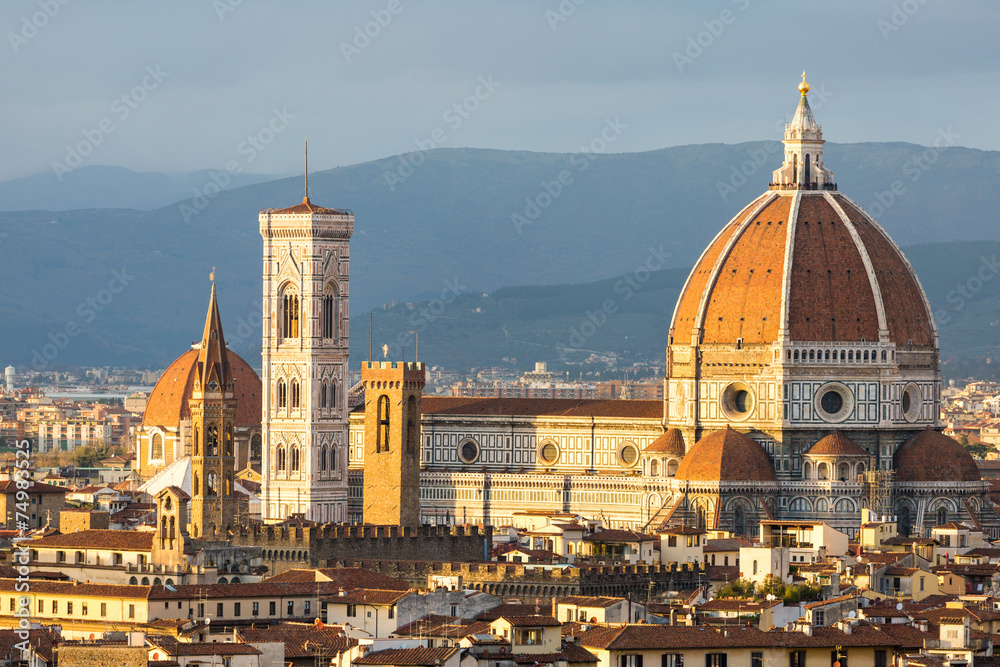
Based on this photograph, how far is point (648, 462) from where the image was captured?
123 meters

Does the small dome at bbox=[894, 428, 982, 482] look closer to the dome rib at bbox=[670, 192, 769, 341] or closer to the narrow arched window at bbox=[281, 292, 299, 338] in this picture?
the dome rib at bbox=[670, 192, 769, 341]

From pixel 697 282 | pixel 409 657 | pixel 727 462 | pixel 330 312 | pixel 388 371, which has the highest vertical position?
pixel 697 282

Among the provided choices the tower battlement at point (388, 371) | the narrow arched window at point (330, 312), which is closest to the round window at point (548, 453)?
the tower battlement at point (388, 371)

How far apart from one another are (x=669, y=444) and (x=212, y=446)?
23512 millimetres

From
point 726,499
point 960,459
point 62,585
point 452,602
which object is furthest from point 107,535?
point 960,459

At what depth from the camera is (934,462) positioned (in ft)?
392

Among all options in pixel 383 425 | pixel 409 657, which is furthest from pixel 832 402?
pixel 409 657

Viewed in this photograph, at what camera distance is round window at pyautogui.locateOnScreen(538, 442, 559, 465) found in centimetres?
12862

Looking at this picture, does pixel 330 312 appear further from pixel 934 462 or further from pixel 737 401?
pixel 934 462

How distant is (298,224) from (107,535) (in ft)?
127

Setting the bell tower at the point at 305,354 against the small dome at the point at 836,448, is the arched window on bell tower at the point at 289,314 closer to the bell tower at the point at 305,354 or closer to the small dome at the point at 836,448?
the bell tower at the point at 305,354

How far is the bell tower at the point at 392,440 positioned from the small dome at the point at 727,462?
11553 millimetres

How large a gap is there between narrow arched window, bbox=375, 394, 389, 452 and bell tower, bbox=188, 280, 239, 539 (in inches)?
397

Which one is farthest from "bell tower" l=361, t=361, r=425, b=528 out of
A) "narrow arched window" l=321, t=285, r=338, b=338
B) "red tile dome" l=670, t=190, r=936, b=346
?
"red tile dome" l=670, t=190, r=936, b=346
